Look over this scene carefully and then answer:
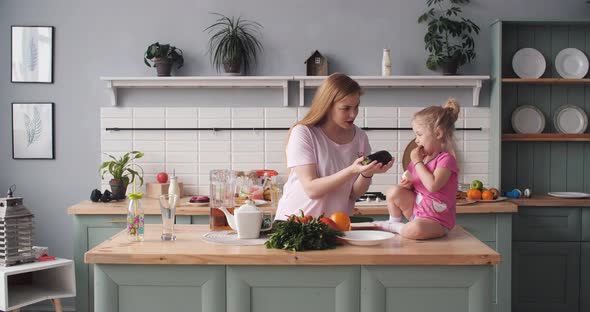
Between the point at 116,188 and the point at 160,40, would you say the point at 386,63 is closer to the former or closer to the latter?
the point at 160,40

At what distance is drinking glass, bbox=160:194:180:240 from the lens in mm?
2381

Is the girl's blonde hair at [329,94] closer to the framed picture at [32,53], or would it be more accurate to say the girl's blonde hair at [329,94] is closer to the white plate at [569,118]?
the white plate at [569,118]

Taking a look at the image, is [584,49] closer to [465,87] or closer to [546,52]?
[546,52]

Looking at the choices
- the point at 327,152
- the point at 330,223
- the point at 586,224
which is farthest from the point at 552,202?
the point at 330,223

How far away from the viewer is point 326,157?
2629 millimetres

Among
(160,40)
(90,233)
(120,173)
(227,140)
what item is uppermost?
(160,40)

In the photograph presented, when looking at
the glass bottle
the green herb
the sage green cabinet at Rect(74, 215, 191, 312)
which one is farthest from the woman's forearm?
the sage green cabinet at Rect(74, 215, 191, 312)

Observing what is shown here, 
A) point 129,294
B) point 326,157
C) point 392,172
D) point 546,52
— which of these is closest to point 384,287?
point 326,157

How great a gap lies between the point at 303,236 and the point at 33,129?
10.3ft

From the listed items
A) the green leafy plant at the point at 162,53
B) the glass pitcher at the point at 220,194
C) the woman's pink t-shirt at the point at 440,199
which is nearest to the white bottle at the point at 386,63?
the green leafy plant at the point at 162,53

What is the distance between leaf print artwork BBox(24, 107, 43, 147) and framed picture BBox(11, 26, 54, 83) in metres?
0.26

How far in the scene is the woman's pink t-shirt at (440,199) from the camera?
7.95ft

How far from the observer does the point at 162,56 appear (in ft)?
14.4

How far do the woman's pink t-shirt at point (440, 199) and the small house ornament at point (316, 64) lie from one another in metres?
2.07
